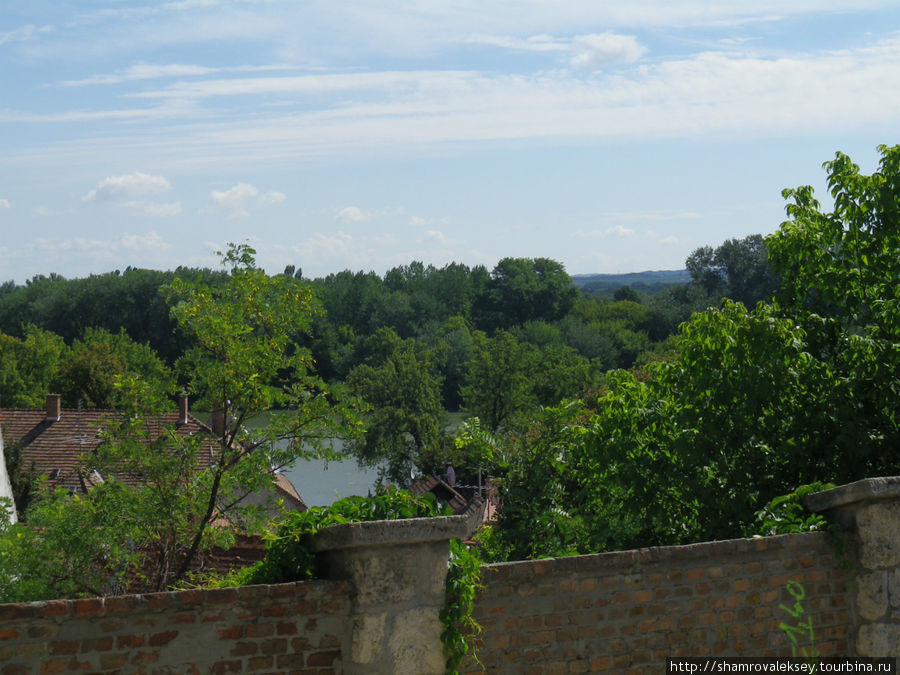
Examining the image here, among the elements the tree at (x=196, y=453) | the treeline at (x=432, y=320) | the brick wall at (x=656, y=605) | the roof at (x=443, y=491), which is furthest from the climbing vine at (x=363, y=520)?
the treeline at (x=432, y=320)

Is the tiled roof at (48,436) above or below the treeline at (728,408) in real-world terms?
below

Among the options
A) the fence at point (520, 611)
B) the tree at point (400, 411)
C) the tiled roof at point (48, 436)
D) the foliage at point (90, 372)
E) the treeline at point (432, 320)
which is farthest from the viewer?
the treeline at point (432, 320)

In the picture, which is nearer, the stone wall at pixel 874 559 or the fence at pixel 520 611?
the fence at pixel 520 611

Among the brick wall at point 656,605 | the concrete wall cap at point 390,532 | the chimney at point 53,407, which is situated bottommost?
the chimney at point 53,407

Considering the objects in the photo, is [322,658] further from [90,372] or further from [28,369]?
[28,369]

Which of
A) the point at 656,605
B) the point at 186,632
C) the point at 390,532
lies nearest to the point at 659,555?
the point at 656,605

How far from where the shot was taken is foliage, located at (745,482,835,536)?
250 inches

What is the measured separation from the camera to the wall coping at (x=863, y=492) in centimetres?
601

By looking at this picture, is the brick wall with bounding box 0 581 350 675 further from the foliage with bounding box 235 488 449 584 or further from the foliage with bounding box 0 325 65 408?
the foliage with bounding box 0 325 65 408

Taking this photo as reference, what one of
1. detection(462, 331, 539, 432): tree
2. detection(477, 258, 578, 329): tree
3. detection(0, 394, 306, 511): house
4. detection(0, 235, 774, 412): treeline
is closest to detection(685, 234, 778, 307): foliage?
detection(0, 235, 774, 412): treeline

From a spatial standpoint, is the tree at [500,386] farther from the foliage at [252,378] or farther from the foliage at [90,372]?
the foliage at [252,378]

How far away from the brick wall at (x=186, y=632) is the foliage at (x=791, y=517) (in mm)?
3059

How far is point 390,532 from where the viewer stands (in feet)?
16.3

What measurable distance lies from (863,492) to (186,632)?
4.04m
